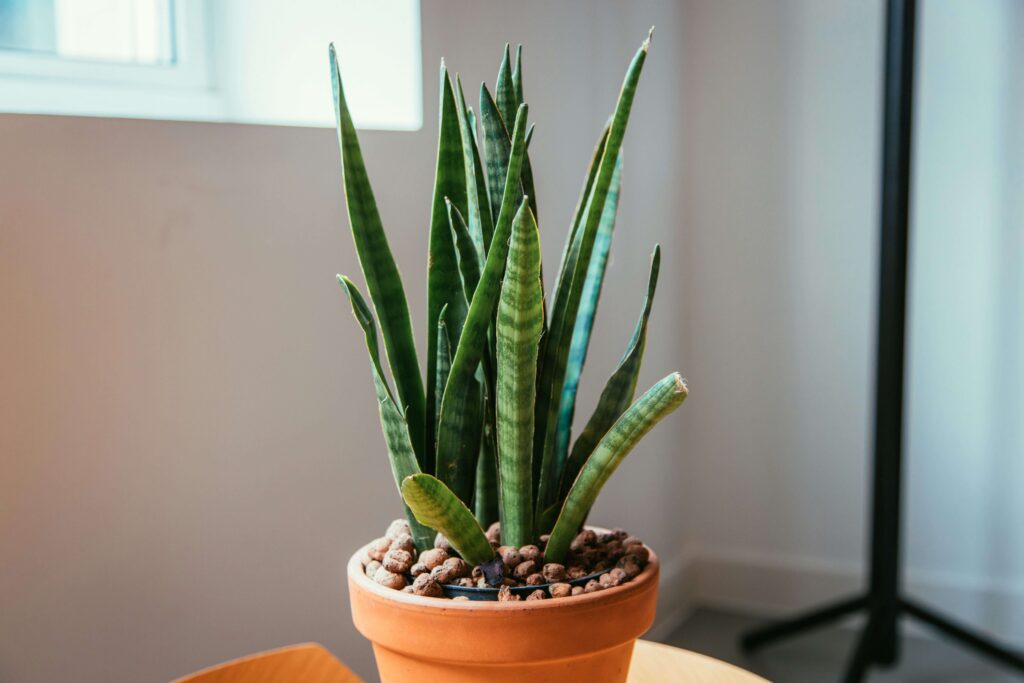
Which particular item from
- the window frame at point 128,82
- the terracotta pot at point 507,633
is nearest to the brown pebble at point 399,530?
the terracotta pot at point 507,633

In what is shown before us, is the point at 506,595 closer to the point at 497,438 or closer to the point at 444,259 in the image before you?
the point at 497,438

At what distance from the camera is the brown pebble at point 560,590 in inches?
28.1

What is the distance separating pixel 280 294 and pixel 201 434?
20cm

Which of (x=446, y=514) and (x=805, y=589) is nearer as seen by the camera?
(x=446, y=514)

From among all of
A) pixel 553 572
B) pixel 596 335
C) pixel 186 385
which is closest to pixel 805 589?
pixel 596 335

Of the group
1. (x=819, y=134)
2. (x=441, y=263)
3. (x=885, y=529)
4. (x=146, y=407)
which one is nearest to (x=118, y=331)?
(x=146, y=407)

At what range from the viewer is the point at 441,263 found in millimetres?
831

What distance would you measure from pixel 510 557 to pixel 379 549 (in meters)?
0.12

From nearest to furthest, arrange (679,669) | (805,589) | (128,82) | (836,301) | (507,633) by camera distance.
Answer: (507,633)
(679,669)
(128,82)
(836,301)
(805,589)

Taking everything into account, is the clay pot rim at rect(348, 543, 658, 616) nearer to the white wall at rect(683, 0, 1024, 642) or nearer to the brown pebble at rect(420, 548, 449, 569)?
the brown pebble at rect(420, 548, 449, 569)

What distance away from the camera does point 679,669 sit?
907 mm

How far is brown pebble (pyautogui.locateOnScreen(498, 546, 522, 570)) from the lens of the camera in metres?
0.75

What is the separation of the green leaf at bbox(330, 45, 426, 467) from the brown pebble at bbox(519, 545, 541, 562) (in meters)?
0.12

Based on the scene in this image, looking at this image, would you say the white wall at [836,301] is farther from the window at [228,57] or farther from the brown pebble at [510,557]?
the brown pebble at [510,557]
